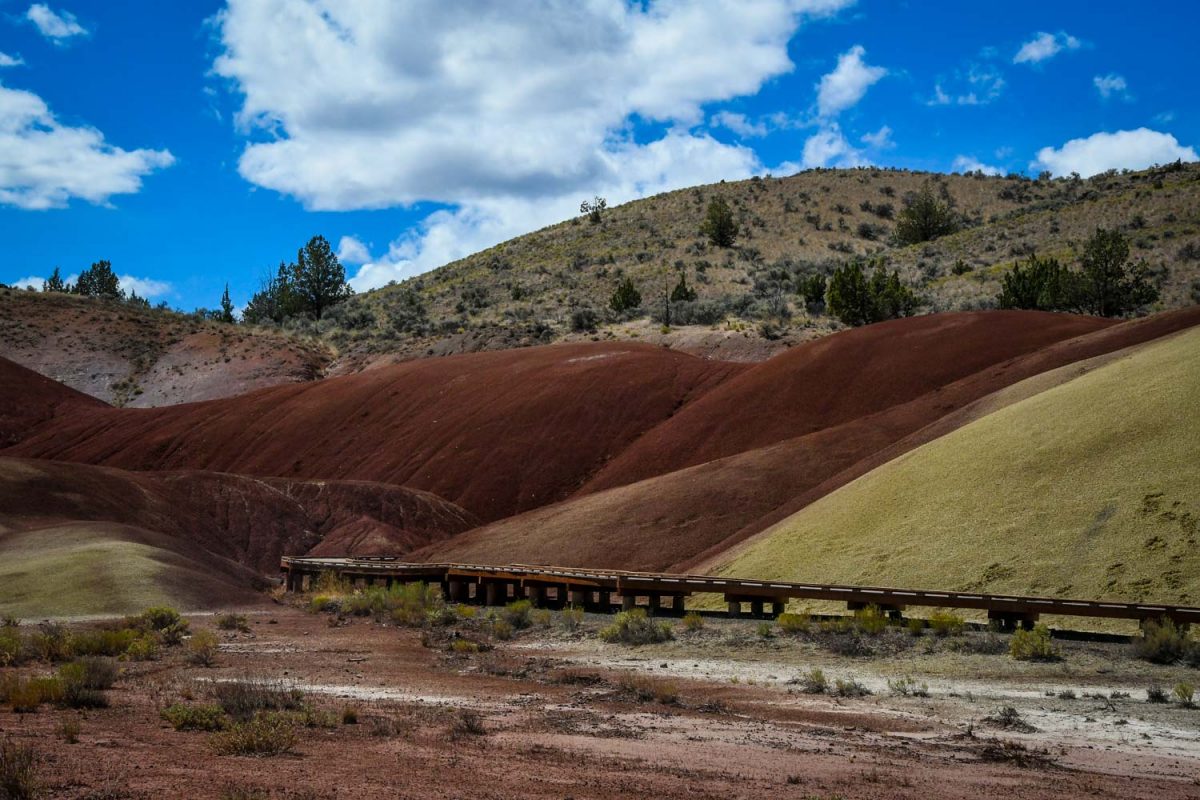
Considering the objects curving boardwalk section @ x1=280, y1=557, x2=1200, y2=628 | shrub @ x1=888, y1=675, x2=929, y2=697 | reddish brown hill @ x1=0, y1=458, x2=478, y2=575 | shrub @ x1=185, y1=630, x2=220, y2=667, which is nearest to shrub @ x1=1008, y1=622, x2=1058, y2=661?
curving boardwalk section @ x1=280, y1=557, x2=1200, y2=628

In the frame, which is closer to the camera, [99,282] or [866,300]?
[866,300]

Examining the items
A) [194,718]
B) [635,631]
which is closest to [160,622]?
[635,631]

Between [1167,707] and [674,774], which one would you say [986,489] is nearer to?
[1167,707]

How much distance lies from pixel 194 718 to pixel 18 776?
13.2ft

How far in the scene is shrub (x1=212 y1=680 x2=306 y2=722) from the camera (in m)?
Result: 14.1

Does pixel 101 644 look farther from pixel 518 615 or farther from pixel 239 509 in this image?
pixel 239 509

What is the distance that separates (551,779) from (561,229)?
12016cm

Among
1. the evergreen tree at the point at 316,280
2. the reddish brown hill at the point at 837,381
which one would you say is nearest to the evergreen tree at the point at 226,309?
the evergreen tree at the point at 316,280

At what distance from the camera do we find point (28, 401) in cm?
7375

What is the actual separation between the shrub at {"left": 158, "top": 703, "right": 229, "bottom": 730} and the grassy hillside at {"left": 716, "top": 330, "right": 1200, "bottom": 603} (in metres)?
15.5

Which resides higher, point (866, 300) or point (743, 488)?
point (866, 300)

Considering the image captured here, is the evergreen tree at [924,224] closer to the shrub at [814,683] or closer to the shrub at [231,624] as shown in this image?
the shrub at [231,624]

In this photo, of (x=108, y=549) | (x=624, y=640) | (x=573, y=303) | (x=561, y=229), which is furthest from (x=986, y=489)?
(x=561, y=229)

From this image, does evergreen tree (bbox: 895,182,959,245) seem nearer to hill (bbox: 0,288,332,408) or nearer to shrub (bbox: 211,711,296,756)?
hill (bbox: 0,288,332,408)
